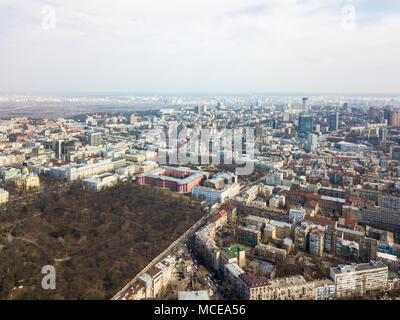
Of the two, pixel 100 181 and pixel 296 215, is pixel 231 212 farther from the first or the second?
pixel 100 181

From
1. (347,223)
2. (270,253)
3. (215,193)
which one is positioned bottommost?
(270,253)

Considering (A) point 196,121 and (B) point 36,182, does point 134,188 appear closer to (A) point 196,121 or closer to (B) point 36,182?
(B) point 36,182

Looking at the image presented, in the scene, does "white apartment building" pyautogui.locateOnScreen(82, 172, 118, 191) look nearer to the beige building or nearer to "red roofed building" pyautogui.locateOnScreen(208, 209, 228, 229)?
"red roofed building" pyautogui.locateOnScreen(208, 209, 228, 229)

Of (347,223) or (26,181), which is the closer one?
(347,223)

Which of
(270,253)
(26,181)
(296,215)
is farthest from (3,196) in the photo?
(296,215)

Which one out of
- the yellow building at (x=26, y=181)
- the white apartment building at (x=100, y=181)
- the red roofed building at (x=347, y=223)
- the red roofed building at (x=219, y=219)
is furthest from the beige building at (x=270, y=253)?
the yellow building at (x=26, y=181)

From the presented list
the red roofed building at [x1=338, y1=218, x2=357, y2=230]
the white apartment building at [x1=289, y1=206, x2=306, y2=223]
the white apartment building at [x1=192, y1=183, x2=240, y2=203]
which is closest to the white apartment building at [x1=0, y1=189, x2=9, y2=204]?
the white apartment building at [x1=192, y1=183, x2=240, y2=203]

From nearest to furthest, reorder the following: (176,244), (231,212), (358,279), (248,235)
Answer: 1. (358,279)
2. (176,244)
3. (248,235)
4. (231,212)

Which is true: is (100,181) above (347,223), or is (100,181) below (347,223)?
above

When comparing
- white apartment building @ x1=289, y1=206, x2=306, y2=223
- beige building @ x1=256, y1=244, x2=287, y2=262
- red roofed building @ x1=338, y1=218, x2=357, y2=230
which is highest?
white apartment building @ x1=289, y1=206, x2=306, y2=223
